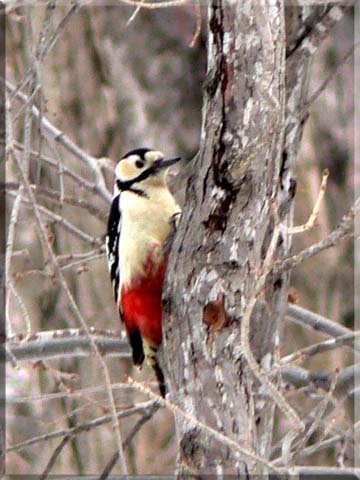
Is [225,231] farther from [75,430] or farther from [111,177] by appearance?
[111,177]

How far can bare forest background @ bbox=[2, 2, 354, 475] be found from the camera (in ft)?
21.0

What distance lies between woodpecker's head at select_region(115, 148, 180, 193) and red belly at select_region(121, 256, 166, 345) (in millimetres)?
385

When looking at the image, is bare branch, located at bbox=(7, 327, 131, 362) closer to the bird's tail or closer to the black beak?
the bird's tail

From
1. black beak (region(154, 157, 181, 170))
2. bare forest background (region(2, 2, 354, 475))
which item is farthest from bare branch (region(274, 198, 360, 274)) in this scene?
bare forest background (region(2, 2, 354, 475))

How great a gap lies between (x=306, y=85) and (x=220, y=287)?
3.24 ft

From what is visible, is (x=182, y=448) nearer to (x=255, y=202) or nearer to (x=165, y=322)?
(x=165, y=322)

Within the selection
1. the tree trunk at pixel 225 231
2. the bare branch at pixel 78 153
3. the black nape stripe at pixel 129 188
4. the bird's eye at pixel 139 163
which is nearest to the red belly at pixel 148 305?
the black nape stripe at pixel 129 188

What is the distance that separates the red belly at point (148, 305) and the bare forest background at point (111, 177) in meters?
1.86

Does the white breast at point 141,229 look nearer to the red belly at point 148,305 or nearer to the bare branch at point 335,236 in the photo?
the red belly at point 148,305

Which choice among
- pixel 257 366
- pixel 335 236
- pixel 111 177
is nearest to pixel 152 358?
pixel 257 366

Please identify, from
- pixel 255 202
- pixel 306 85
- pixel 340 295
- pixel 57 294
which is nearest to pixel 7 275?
pixel 255 202

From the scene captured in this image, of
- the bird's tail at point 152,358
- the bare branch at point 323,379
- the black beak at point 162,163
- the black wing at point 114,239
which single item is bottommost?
the bare branch at point 323,379

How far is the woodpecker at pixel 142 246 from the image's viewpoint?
13.3 feet

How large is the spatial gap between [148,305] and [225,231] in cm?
105
